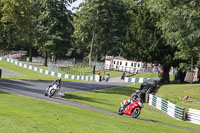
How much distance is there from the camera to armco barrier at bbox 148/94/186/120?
74.9ft

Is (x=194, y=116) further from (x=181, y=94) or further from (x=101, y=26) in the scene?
(x=101, y=26)

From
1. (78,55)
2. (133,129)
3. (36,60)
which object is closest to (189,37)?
(133,129)

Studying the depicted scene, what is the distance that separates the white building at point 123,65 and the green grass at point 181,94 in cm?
3009

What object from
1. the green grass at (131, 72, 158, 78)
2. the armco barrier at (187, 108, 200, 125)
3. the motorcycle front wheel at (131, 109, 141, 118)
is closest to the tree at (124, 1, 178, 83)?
the green grass at (131, 72, 158, 78)

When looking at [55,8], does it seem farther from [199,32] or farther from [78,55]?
[199,32]

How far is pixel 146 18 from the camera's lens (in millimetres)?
45688

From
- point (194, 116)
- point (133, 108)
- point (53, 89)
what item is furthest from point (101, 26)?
point (133, 108)

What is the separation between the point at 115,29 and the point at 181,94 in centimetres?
5045

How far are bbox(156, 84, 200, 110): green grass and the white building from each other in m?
30.1

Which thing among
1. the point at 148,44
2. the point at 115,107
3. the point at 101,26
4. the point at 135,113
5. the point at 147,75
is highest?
the point at 101,26

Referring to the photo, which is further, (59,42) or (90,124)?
(59,42)

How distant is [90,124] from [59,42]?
54.6 m

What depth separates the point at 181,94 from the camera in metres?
32.4

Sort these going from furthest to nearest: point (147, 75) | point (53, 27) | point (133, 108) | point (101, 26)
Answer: point (101, 26) < point (53, 27) < point (147, 75) < point (133, 108)
